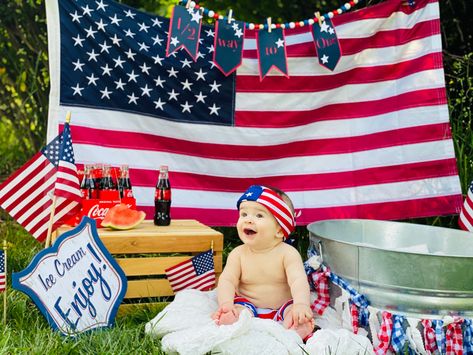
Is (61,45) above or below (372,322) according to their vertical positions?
above

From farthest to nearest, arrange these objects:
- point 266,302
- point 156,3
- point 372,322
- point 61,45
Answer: point 156,3 → point 61,45 → point 266,302 → point 372,322

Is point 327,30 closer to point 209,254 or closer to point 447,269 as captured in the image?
point 209,254

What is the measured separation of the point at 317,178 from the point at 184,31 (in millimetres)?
1393

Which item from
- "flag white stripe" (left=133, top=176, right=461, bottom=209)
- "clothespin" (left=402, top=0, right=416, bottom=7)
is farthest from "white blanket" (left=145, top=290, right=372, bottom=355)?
"clothespin" (left=402, top=0, right=416, bottom=7)

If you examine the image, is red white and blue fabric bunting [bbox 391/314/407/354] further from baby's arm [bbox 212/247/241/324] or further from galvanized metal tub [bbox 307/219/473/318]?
baby's arm [bbox 212/247/241/324]

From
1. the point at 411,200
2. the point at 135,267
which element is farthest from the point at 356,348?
the point at 411,200

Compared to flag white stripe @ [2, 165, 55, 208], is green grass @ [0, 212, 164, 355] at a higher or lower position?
lower

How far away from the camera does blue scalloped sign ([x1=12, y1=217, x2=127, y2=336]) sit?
10.00 feet

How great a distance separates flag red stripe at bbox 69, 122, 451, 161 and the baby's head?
1219 mm

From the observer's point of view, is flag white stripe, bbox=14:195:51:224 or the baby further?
flag white stripe, bbox=14:195:51:224

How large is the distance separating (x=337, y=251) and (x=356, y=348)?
494 mm

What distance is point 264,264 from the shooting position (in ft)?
10.7

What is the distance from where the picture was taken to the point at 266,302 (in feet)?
10.8

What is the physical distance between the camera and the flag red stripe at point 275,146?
422 cm
